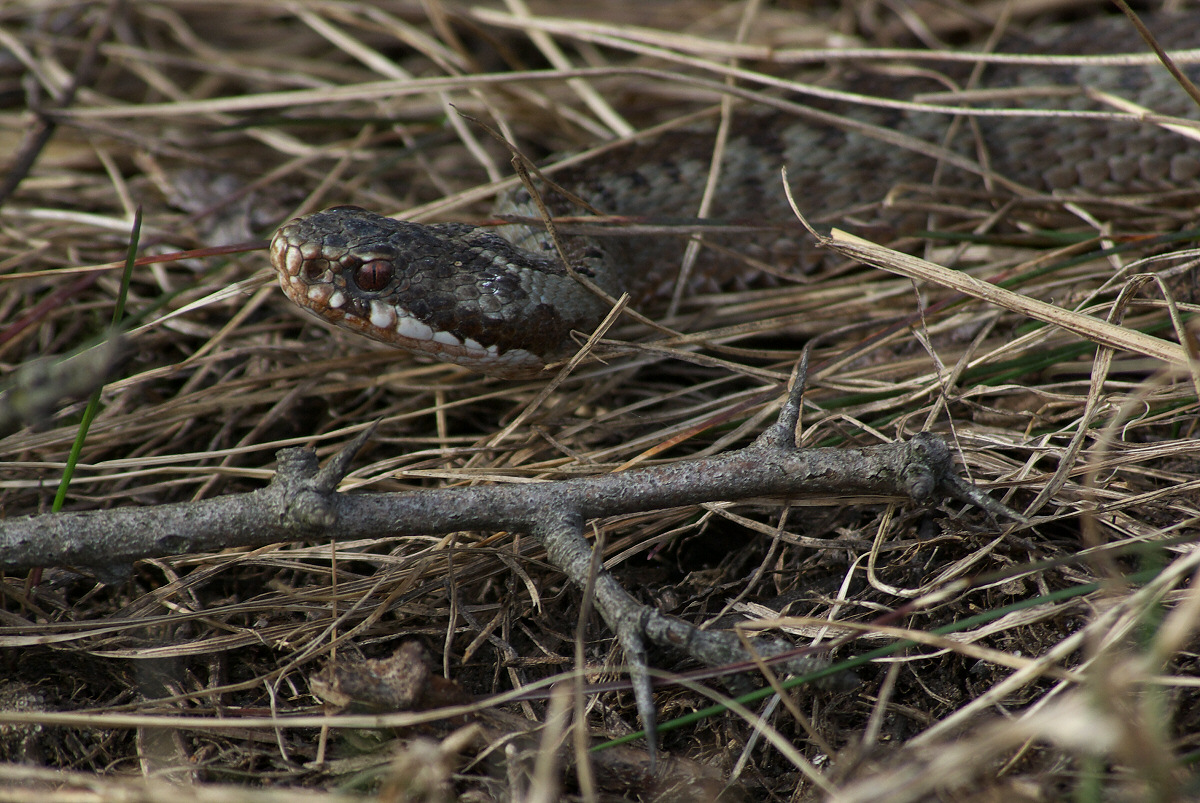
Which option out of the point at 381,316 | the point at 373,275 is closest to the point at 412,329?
the point at 381,316

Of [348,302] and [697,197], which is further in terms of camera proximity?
[697,197]

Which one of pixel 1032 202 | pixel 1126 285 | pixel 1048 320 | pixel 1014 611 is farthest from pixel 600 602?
pixel 1032 202

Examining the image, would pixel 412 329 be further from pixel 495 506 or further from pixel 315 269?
pixel 495 506

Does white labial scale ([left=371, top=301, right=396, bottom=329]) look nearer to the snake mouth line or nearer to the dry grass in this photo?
the snake mouth line

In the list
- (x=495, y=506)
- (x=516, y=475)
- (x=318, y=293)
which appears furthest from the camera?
(x=318, y=293)

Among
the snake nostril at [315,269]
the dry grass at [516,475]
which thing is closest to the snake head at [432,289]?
the snake nostril at [315,269]

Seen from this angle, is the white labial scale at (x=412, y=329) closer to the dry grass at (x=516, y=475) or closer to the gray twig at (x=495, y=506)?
the dry grass at (x=516, y=475)

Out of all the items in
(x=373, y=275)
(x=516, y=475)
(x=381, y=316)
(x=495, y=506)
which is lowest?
(x=516, y=475)

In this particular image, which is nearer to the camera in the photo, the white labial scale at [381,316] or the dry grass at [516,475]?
the dry grass at [516,475]

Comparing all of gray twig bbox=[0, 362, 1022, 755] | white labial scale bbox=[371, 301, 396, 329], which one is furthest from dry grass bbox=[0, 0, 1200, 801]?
white labial scale bbox=[371, 301, 396, 329]
